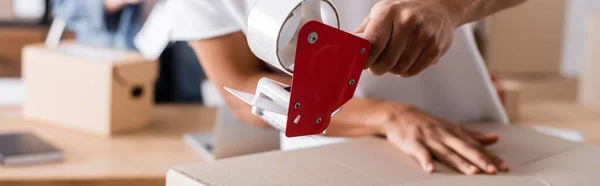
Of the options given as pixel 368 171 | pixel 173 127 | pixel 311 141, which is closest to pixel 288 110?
pixel 368 171

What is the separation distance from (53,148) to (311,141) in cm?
41

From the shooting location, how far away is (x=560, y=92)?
2766 millimetres

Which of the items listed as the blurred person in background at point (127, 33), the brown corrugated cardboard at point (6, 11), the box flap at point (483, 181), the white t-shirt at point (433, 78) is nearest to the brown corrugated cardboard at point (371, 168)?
the box flap at point (483, 181)

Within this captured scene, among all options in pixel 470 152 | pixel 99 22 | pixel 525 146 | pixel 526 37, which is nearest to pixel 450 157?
pixel 470 152

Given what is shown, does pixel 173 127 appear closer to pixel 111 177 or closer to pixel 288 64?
pixel 111 177

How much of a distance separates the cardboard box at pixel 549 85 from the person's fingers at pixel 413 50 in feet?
6.89

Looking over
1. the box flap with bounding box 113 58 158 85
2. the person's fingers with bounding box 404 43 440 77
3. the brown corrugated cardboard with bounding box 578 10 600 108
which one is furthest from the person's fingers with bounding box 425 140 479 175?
the brown corrugated cardboard with bounding box 578 10 600 108

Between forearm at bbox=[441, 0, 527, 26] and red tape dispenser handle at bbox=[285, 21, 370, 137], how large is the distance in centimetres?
18

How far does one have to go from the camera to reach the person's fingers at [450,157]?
0.77 meters

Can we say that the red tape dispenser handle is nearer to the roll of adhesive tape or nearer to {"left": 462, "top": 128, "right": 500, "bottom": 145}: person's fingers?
the roll of adhesive tape

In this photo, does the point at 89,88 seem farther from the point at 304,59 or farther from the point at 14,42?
the point at 14,42

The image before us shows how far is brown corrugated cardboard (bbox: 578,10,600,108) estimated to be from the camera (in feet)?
6.26

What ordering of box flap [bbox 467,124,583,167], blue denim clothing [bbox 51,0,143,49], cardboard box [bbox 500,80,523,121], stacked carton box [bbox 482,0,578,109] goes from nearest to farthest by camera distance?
box flap [bbox 467,124,583,167], cardboard box [bbox 500,80,523,121], blue denim clothing [bbox 51,0,143,49], stacked carton box [bbox 482,0,578,109]

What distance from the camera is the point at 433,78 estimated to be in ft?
3.57
